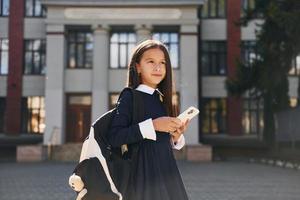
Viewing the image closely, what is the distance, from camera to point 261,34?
23609 millimetres

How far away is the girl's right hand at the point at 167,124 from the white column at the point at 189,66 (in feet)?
86.3

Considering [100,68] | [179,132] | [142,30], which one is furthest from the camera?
[100,68]

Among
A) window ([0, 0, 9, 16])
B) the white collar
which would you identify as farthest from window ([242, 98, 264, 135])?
the white collar

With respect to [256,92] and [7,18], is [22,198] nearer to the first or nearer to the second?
[256,92]

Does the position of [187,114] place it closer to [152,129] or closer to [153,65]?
[152,129]

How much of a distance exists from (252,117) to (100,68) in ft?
40.8

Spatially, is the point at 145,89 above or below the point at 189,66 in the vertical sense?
below

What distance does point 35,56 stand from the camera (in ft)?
112

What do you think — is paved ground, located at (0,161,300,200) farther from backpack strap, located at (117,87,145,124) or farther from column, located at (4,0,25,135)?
column, located at (4,0,25,135)

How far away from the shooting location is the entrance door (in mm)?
30000

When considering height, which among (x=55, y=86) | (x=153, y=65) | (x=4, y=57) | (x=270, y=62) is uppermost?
(x=4, y=57)

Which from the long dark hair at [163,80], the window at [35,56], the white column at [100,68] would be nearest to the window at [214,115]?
the white column at [100,68]

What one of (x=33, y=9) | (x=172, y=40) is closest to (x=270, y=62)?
(x=172, y=40)

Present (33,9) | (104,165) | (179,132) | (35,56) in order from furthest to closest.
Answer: (33,9), (35,56), (179,132), (104,165)
